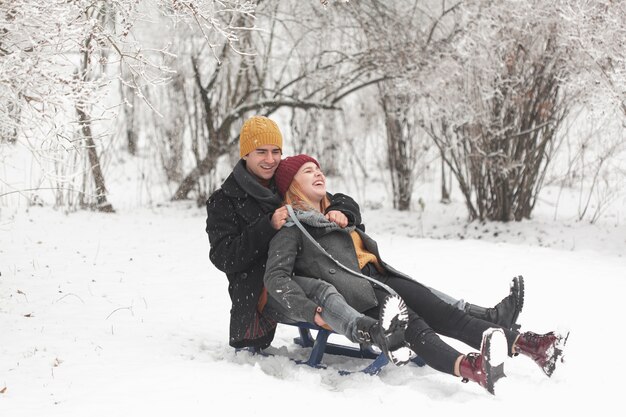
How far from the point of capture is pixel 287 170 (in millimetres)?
3920

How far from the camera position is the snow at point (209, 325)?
317 cm

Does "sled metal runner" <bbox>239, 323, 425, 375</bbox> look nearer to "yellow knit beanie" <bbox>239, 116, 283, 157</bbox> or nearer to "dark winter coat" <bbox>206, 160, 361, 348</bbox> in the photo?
"dark winter coat" <bbox>206, 160, 361, 348</bbox>

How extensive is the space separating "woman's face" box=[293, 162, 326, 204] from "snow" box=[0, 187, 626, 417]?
0.87 meters

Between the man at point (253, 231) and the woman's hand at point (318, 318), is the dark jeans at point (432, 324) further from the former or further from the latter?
the woman's hand at point (318, 318)

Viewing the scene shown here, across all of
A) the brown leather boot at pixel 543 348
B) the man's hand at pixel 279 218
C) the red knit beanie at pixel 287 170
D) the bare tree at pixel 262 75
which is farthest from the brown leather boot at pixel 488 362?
the bare tree at pixel 262 75

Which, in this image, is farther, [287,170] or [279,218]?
[287,170]

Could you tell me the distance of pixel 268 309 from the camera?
12.5 feet

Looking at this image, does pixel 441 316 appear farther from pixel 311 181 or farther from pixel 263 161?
pixel 263 161

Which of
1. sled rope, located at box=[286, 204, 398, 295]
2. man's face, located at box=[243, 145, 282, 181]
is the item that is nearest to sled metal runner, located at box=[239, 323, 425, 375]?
sled rope, located at box=[286, 204, 398, 295]

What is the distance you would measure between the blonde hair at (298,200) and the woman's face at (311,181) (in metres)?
0.02

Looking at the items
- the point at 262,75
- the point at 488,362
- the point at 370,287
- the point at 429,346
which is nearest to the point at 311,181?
the point at 370,287

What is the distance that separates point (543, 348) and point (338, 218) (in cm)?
117

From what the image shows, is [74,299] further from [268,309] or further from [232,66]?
[232,66]

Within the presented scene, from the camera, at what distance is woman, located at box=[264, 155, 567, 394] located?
321 centimetres
